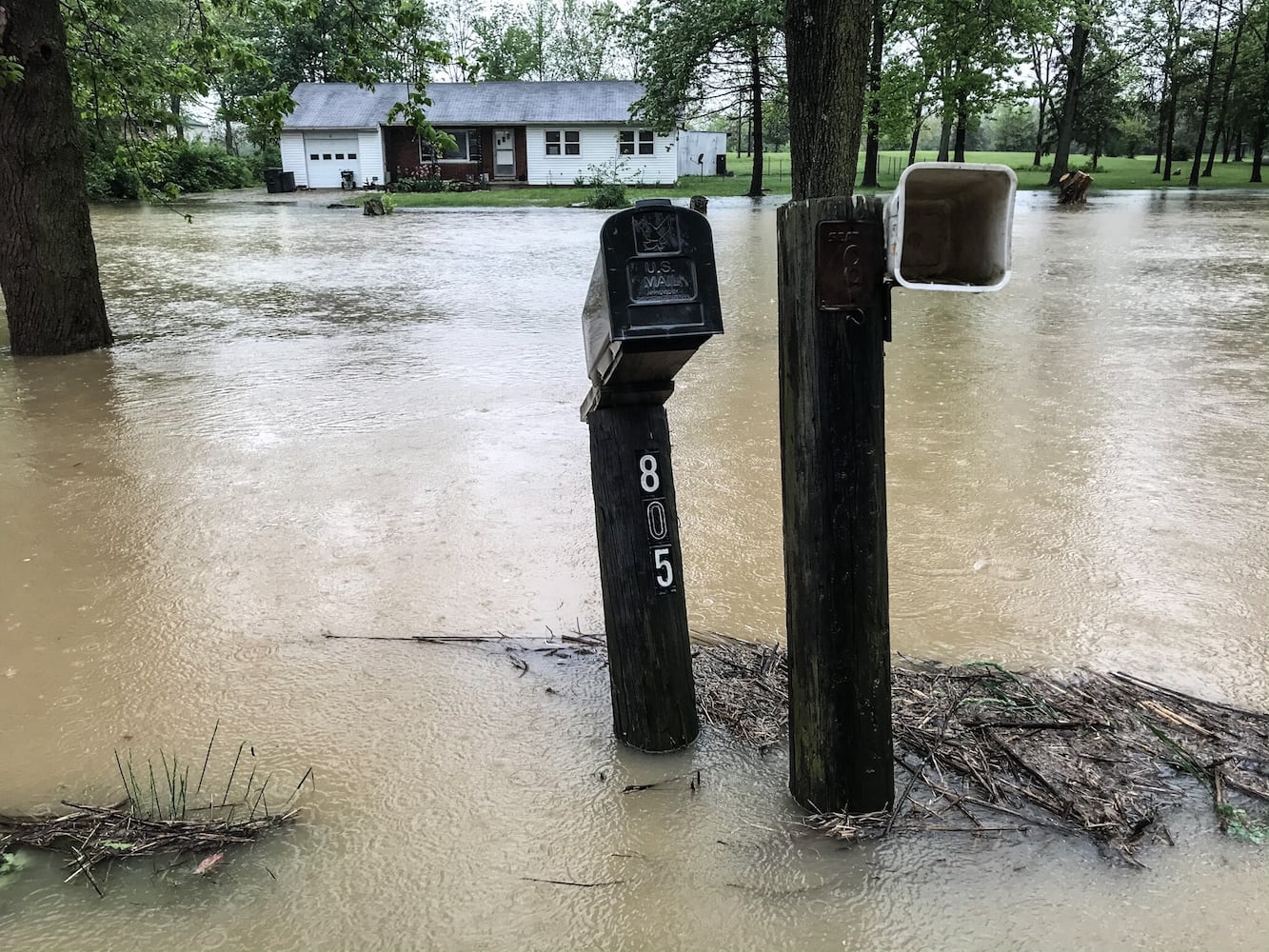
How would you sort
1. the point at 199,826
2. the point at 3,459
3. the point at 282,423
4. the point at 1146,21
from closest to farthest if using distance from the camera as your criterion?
1. the point at 199,826
2. the point at 3,459
3. the point at 282,423
4. the point at 1146,21

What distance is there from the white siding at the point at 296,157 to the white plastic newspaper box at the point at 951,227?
1614 inches

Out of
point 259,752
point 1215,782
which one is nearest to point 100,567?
point 259,752

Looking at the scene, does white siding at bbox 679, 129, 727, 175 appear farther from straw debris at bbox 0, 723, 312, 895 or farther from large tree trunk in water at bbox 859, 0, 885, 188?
straw debris at bbox 0, 723, 312, 895

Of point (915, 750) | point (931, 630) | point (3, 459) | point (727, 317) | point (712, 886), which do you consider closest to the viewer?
point (712, 886)

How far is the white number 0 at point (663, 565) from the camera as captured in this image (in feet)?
8.85

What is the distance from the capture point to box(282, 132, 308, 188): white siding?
1521 inches

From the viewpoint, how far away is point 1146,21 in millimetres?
→ 38594

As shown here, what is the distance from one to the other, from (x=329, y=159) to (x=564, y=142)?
31.7 ft

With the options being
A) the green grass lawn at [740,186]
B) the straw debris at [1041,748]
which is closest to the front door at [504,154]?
the green grass lawn at [740,186]

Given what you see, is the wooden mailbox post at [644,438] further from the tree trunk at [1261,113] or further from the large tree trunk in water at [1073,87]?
the tree trunk at [1261,113]

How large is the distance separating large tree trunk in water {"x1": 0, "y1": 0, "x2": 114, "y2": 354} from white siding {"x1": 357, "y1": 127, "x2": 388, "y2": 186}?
31.9m

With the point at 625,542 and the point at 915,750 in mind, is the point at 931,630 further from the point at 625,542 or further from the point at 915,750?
the point at 625,542

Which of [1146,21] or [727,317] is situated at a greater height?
[1146,21]

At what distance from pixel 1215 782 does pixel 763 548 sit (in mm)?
2220
